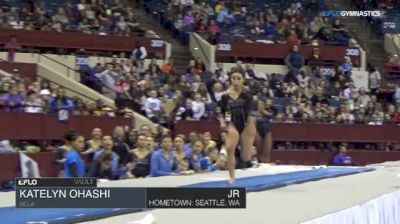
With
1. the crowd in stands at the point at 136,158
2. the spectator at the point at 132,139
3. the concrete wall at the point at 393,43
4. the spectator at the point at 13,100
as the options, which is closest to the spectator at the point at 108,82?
the spectator at the point at 13,100

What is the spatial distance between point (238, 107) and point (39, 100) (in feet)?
25.8

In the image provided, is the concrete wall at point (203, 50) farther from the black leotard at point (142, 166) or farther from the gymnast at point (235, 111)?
the gymnast at point (235, 111)

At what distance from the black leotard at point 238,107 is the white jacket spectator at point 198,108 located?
970 centimetres

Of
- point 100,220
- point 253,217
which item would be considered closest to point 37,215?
point 100,220

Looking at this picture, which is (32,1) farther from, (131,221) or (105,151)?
(131,221)

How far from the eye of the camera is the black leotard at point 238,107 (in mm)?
8586

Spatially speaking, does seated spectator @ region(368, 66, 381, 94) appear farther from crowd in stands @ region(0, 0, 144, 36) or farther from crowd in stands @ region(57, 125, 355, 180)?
crowd in stands @ region(57, 125, 355, 180)

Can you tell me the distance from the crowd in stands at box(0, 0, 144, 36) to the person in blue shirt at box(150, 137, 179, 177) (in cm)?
895

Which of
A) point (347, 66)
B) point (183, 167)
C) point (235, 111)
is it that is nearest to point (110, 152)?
point (183, 167)

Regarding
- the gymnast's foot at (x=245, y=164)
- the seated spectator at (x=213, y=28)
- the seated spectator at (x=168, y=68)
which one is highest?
the seated spectator at (x=213, y=28)

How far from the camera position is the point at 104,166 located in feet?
34.6

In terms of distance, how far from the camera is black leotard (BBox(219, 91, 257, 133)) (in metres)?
8.59

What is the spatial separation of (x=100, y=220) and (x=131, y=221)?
387 mm

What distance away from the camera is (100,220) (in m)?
6.24
